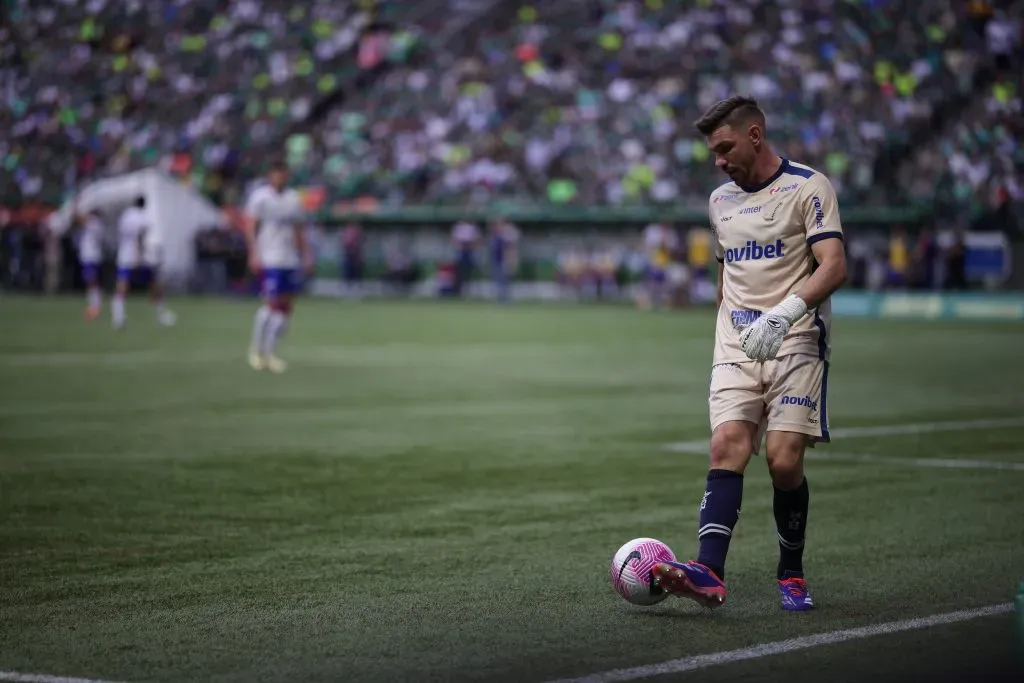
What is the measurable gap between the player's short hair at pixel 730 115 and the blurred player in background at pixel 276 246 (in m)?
13.8

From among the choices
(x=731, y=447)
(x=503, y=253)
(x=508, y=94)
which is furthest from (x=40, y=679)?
(x=508, y=94)

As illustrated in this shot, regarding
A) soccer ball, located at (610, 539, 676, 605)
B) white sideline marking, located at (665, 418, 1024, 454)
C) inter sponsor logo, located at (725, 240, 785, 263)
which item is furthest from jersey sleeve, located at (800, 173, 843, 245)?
white sideline marking, located at (665, 418, 1024, 454)

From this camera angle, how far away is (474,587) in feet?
22.0

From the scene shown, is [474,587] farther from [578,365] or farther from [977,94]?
[977,94]

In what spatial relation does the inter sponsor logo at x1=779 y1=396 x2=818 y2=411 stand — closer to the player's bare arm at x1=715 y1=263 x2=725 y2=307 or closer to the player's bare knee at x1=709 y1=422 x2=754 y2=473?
the player's bare knee at x1=709 y1=422 x2=754 y2=473

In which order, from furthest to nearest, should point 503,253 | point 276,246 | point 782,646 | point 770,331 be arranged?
point 503,253 < point 276,246 < point 770,331 < point 782,646

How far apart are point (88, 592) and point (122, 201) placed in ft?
133

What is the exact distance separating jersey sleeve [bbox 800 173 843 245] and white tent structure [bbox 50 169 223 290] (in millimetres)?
39779

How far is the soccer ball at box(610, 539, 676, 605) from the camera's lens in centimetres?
605

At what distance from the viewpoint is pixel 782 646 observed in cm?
555

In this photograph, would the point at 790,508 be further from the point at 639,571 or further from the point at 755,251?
the point at 755,251

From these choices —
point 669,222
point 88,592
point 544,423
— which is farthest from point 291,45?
point 88,592

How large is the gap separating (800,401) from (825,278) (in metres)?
0.49

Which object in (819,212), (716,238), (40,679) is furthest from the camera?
(716,238)
